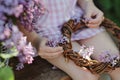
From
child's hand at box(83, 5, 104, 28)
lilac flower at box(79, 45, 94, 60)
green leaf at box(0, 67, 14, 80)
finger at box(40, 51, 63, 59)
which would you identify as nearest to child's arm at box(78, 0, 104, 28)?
child's hand at box(83, 5, 104, 28)

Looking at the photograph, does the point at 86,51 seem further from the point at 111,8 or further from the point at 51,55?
the point at 111,8

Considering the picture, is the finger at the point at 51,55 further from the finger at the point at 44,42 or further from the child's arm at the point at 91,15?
the child's arm at the point at 91,15

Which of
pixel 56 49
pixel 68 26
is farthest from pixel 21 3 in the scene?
pixel 68 26

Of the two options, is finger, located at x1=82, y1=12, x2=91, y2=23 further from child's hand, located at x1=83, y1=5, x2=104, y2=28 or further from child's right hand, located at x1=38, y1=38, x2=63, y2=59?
child's right hand, located at x1=38, y1=38, x2=63, y2=59

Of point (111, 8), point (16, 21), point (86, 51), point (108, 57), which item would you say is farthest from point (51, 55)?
point (111, 8)

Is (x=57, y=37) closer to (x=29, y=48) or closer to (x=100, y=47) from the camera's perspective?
(x=100, y=47)

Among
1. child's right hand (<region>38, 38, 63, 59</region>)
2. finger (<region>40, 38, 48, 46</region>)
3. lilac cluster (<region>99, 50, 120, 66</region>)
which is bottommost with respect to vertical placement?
lilac cluster (<region>99, 50, 120, 66</region>)

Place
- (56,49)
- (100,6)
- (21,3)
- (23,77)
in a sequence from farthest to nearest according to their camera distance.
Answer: (100,6) → (23,77) → (56,49) → (21,3)

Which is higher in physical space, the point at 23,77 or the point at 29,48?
the point at 29,48
